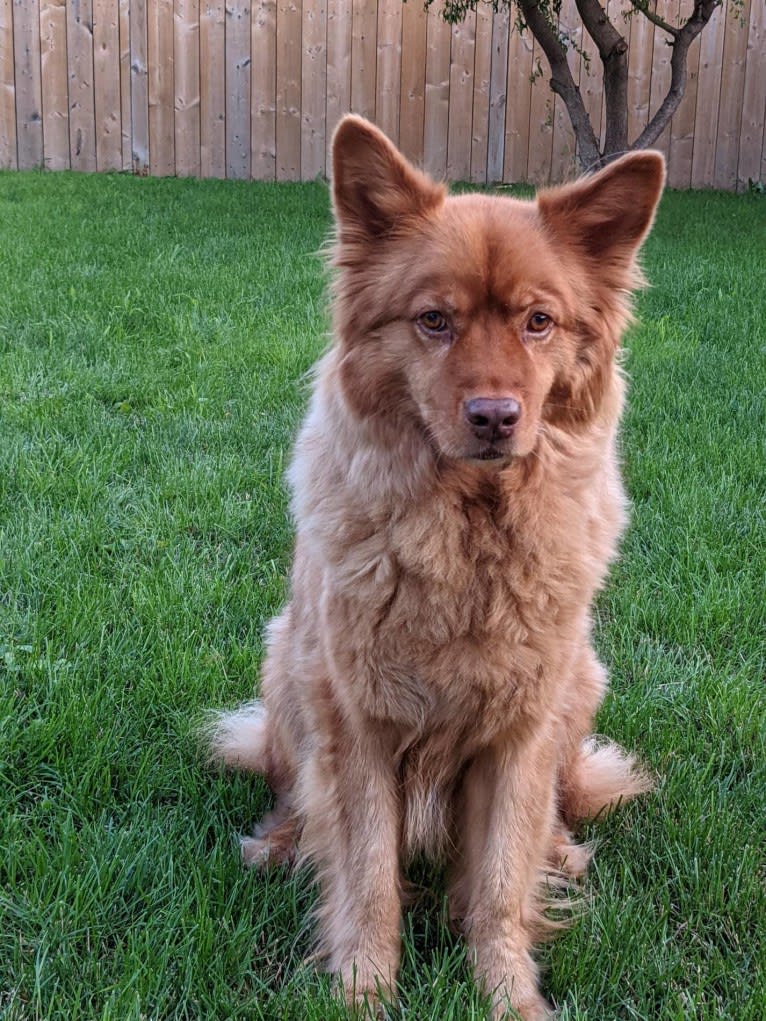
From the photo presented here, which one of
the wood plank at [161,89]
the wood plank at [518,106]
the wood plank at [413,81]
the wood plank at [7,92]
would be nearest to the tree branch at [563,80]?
the wood plank at [518,106]

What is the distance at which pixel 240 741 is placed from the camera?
258 centimetres

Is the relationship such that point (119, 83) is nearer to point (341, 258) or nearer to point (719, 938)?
point (341, 258)

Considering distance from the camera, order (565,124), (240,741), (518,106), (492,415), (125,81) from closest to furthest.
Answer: (492,415), (240,741), (125,81), (518,106), (565,124)

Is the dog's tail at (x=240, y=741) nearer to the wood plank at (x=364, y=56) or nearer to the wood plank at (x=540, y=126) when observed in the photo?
the wood plank at (x=364, y=56)

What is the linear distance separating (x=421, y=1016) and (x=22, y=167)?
10193 millimetres

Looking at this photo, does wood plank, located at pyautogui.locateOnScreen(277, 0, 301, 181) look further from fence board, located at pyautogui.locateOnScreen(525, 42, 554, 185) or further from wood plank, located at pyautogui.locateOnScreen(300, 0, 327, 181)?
fence board, located at pyautogui.locateOnScreen(525, 42, 554, 185)

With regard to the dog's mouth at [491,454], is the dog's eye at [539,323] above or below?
above

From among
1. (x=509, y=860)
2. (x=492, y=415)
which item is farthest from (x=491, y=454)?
(x=509, y=860)

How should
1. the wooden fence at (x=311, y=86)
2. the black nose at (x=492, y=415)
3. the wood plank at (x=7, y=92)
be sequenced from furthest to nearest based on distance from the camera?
1. the wooden fence at (x=311, y=86)
2. the wood plank at (x=7, y=92)
3. the black nose at (x=492, y=415)

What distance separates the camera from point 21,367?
4871 millimetres

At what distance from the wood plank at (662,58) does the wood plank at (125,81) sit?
5.34 metres

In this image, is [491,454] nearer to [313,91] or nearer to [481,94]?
[313,91]

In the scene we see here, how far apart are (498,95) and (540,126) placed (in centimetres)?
55

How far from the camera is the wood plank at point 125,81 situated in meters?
9.65
